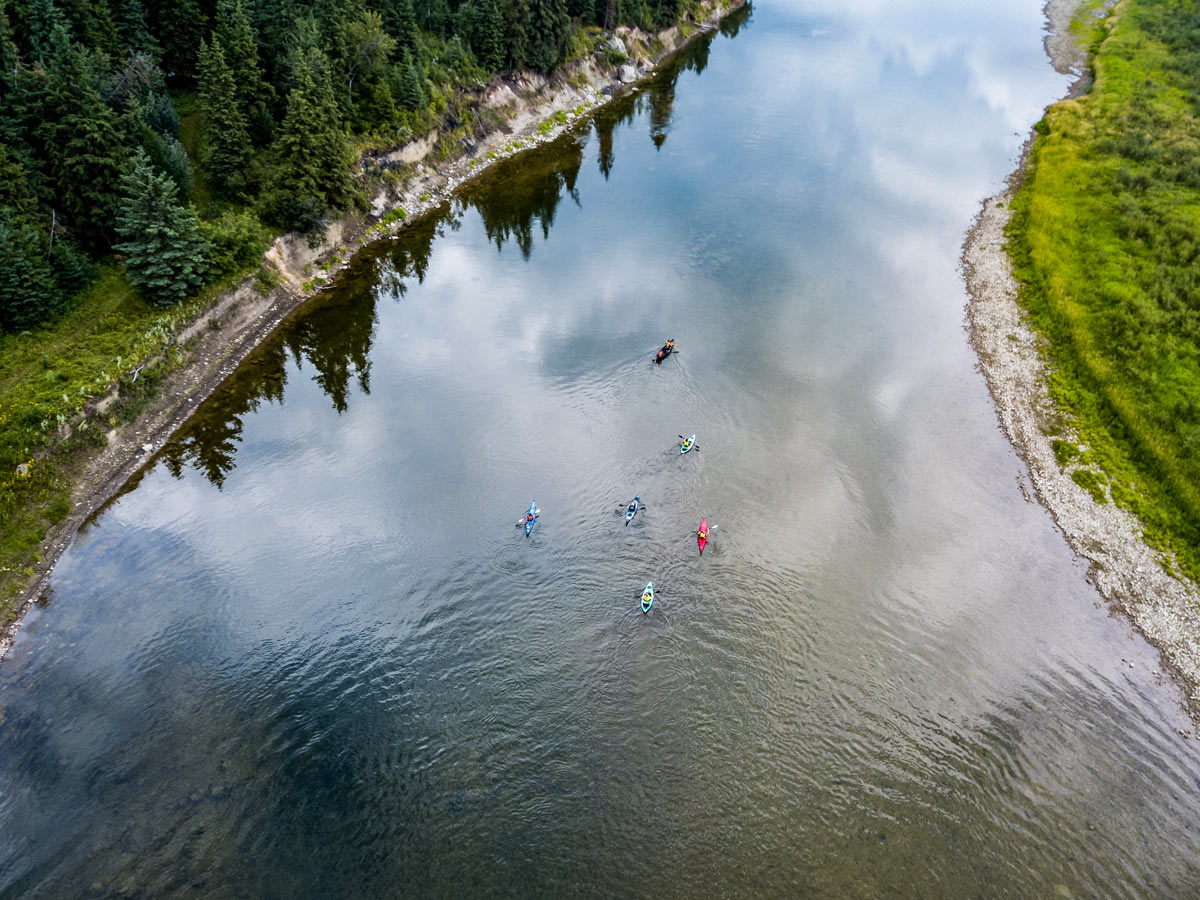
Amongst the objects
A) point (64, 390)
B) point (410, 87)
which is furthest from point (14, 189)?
point (410, 87)

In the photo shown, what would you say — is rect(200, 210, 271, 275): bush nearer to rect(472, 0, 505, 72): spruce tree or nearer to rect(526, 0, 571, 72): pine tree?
rect(472, 0, 505, 72): spruce tree

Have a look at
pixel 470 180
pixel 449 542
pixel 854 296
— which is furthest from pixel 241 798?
pixel 470 180

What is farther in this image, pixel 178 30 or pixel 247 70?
pixel 178 30

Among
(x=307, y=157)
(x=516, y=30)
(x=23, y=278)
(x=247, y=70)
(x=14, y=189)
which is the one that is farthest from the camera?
(x=516, y=30)

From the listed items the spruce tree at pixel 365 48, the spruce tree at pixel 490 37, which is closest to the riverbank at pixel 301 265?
the spruce tree at pixel 490 37

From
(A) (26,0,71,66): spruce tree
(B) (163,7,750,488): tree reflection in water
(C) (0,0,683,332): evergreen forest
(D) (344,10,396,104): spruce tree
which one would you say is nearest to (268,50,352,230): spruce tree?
(C) (0,0,683,332): evergreen forest

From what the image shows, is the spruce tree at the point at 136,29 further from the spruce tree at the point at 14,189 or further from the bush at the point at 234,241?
the spruce tree at the point at 14,189

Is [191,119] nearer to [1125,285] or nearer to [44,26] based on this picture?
[44,26]
